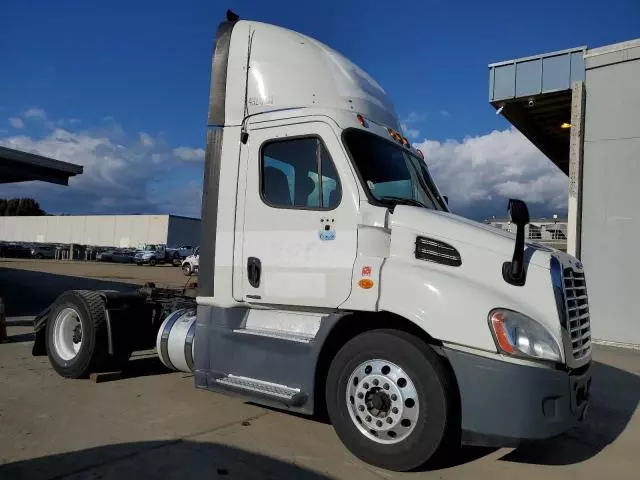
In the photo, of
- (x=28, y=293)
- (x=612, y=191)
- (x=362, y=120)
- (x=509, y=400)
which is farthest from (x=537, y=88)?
(x=28, y=293)

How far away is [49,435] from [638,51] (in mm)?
12818

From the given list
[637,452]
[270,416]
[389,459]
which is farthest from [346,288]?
[637,452]

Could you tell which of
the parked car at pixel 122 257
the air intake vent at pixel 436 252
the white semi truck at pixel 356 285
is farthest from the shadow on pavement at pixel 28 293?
the parked car at pixel 122 257

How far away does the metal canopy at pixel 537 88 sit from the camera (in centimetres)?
1272

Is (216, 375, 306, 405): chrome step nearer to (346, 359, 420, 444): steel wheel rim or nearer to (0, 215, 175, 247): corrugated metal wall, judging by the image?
(346, 359, 420, 444): steel wheel rim

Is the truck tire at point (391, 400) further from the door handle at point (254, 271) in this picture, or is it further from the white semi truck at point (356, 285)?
the door handle at point (254, 271)

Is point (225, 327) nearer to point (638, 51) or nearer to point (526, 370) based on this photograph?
point (526, 370)

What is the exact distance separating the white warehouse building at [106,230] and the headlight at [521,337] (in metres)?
60.3

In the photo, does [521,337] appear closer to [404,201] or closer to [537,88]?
[404,201]

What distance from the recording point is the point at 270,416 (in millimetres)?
5254

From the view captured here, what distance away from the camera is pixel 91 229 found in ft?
247

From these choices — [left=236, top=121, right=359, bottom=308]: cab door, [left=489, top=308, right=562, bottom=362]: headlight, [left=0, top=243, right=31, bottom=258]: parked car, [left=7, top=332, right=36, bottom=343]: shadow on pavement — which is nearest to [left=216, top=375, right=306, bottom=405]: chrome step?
[left=236, top=121, right=359, bottom=308]: cab door

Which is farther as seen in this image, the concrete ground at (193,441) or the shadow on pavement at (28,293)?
the shadow on pavement at (28,293)

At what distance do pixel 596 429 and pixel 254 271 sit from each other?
3.95m
